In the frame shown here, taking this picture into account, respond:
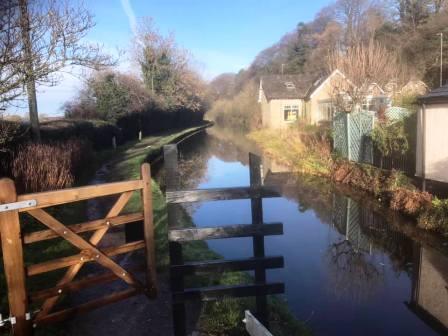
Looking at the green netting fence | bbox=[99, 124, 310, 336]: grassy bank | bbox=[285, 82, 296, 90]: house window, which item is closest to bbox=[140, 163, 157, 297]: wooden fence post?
bbox=[99, 124, 310, 336]: grassy bank

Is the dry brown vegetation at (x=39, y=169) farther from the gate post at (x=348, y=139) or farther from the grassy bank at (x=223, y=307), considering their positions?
the gate post at (x=348, y=139)

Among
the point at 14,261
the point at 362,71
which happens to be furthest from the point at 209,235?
the point at 362,71

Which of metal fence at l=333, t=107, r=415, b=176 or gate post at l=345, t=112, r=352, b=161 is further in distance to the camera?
gate post at l=345, t=112, r=352, b=161

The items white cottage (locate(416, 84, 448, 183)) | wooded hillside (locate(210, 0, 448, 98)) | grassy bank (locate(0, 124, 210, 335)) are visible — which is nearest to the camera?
grassy bank (locate(0, 124, 210, 335))

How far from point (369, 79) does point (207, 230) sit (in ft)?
65.6

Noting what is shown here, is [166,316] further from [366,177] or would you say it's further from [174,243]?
[366,177]

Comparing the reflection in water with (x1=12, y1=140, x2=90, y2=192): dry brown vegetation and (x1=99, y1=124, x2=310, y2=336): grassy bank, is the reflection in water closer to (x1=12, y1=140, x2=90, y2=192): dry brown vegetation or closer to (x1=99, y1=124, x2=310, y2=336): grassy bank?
(x1=99, y1=124, x2=310, y2=336): grassy bank

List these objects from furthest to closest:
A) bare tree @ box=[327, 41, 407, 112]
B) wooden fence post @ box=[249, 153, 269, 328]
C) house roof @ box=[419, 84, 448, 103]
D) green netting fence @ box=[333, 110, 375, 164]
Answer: bare tree @ box=[327, 41, 407, 112], green netting fence @ box=[333, 110, 375, 164], house roof @ box=[419, 84, 448, 103], wooden fence post @ box=[249, 153, 269, 328]

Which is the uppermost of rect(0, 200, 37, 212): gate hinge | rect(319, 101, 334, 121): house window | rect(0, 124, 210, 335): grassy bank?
rect(319, 101, 334, 121): house window

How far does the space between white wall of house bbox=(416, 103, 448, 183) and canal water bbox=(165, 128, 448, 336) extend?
1832 millimetres

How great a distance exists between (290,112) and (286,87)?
9.31 feet

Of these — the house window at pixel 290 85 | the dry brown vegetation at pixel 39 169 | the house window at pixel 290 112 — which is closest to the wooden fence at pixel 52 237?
the dry brown vegetation at pixel 39 169

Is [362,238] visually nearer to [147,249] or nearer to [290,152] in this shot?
[147,249]

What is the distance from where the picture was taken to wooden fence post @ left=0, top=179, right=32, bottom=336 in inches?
131
